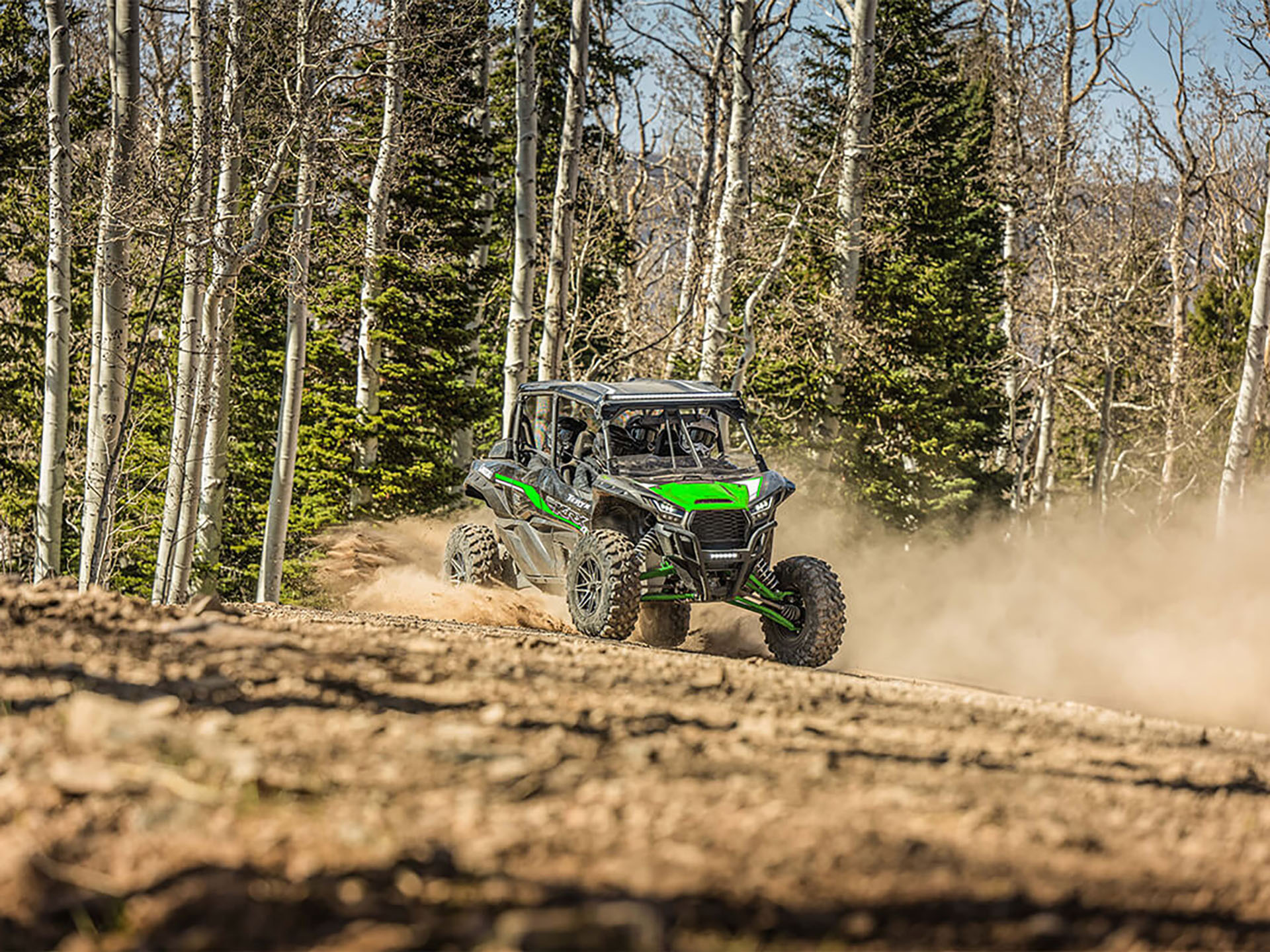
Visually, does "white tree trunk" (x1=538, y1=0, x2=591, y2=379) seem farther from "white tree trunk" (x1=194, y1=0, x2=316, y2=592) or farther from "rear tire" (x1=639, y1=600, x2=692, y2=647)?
"rear tire" (x1=639, y1=600, x2=692, y2=647)

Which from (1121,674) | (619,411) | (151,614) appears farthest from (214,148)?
(1121,674)

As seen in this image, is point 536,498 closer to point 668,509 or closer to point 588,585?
point 588,585

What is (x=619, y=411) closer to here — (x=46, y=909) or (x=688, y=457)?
(x=688, y=457)

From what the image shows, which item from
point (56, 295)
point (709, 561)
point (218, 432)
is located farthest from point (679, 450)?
point (218, 432)

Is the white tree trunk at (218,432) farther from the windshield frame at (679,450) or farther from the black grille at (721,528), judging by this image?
the black grille at (721,528)

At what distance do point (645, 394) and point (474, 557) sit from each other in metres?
3.19

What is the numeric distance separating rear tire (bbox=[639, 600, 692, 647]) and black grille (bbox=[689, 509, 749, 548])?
1311 mm

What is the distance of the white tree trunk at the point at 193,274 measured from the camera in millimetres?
14125

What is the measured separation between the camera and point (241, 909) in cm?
275

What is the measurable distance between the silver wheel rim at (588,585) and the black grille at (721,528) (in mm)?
948

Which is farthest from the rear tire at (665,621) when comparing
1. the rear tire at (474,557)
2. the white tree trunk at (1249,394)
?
the white tree trunk at (1249,394)

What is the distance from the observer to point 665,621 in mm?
11633

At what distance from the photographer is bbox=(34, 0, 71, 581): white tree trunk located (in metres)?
14.2

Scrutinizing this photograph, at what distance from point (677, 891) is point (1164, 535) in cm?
1932
